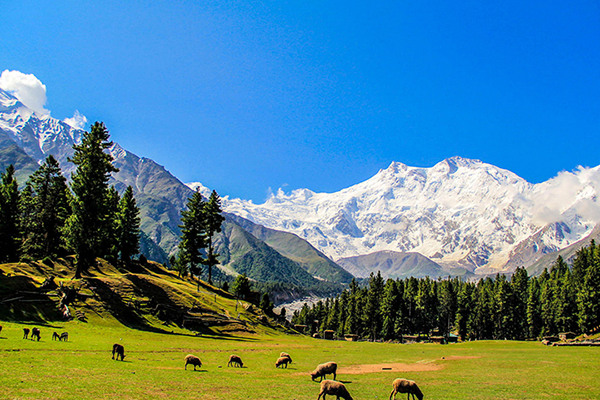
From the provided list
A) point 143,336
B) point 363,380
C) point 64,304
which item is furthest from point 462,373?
point 64,304

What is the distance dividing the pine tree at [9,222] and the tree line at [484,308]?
309 ft

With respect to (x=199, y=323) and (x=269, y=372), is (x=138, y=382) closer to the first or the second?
(x=269, y=372)

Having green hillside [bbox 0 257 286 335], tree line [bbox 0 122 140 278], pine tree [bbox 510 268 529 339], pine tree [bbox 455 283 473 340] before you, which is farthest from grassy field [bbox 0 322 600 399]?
pine tree [bbox 455 283 473 340]

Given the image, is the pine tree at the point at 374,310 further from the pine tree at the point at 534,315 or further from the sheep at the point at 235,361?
the sheep at the point at 235,361

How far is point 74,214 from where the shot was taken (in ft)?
204

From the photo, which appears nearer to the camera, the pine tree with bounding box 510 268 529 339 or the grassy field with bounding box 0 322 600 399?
the grassy field with bounding box 0 322 600 399

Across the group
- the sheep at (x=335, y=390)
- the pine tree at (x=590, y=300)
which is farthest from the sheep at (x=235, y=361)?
the pine tree at (x=590, y=300)

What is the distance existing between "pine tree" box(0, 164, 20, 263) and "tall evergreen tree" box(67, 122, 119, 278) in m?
26.3

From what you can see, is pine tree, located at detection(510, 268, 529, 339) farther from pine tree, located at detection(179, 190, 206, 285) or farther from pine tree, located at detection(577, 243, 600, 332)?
pine tree, located at detection(179, 190, 206, 285)

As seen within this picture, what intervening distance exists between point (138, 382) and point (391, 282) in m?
106

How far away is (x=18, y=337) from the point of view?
36875 mm

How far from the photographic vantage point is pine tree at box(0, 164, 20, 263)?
77625mm

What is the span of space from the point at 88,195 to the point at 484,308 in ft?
400

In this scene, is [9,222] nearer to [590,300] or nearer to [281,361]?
[281,361]
